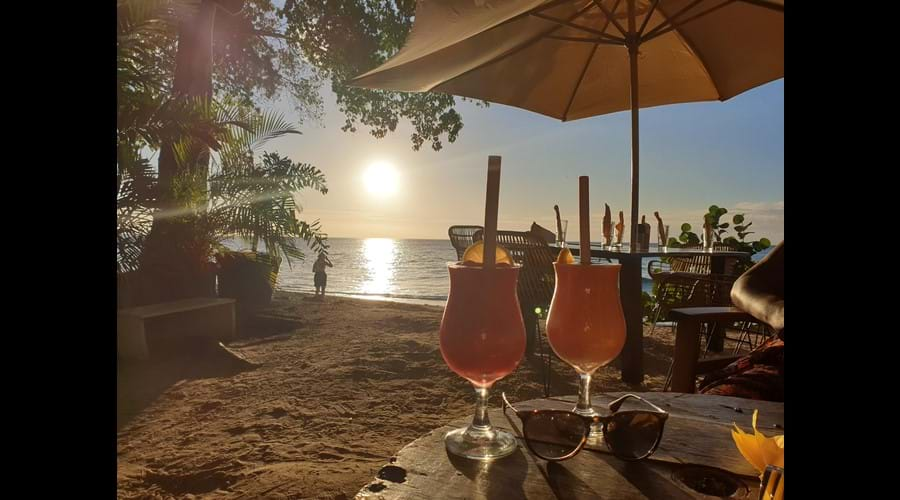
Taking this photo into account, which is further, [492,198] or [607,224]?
[607,224]

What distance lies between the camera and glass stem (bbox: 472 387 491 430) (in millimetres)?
917

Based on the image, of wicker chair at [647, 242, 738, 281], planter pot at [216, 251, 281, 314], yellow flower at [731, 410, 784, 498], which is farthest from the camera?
planter pot at [216, 251, 281, 314]

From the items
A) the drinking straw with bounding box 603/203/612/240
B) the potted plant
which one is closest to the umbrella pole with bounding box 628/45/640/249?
the drinking straw with bounding box 603/203/612/240

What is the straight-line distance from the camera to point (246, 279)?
8.88 meters

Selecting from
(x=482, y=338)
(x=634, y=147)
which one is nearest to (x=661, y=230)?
(x=634, y=147)

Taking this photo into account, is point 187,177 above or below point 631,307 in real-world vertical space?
above

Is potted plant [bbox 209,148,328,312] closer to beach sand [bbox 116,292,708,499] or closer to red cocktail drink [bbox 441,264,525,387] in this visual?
beach sand [bbox 116,292,708,499]

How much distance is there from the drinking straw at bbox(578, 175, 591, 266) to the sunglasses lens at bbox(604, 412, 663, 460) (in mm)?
292

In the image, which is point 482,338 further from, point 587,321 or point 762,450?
point 762,450

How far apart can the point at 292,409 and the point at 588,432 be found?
3.33 m

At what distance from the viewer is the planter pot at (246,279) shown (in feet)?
28.0
